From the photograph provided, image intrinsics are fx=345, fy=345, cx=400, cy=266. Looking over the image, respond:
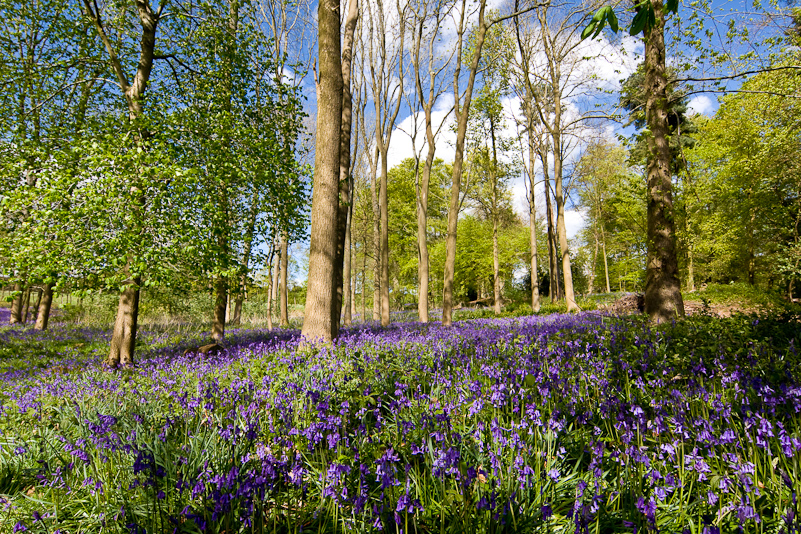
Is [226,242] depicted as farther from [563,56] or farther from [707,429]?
[563,56]

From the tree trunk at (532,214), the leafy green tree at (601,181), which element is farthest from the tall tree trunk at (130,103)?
the leafy green tree at (601,181)

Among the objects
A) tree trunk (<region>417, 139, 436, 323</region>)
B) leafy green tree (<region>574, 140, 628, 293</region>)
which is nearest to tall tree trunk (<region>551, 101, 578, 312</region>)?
tree trunk (<region>417, 139, 436, 323</region>)

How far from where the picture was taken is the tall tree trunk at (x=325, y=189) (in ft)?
19.3

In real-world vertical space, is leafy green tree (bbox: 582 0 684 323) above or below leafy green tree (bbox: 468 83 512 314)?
below

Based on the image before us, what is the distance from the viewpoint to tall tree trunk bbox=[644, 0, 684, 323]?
22.1 ft

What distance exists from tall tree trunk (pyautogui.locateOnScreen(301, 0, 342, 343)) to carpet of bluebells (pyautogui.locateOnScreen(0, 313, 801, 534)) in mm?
1641

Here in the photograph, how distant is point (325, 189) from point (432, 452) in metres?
5.02

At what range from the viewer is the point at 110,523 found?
1.74m

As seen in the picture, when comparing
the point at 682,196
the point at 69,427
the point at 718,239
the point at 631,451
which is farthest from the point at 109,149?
the point at 718,239

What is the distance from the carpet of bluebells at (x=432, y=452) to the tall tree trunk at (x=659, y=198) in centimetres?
256

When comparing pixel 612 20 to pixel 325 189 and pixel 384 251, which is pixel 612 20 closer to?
pixel 325 189

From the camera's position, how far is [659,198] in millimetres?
6984

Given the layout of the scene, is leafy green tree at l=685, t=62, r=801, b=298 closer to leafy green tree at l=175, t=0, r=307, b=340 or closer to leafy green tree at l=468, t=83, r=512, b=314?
leafy green tree at l=468, t=83, r=512, b=314

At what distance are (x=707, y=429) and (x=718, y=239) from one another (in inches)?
1055
